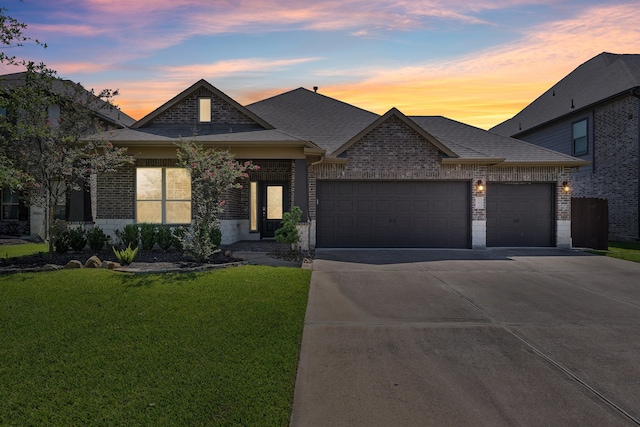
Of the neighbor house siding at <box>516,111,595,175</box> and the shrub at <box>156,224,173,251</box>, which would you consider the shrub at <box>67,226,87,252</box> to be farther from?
the neighbor house siding at <box>516,111,595,175</box>

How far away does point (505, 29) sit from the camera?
Answer: 38.7 ft

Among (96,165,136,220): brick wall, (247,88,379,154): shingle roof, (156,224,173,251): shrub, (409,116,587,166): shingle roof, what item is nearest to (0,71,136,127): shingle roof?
(96,165,136,220): brick wall

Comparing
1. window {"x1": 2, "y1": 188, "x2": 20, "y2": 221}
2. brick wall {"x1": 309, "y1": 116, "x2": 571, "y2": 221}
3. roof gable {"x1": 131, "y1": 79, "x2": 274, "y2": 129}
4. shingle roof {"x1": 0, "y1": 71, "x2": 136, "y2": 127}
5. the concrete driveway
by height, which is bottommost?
the concrete driveway

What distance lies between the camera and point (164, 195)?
13680 mm

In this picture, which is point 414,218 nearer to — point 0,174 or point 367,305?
point 367,305

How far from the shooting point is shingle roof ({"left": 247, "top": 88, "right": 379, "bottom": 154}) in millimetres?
16172

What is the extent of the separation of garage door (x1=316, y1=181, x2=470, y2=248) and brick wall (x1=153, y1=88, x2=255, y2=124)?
4395 mm

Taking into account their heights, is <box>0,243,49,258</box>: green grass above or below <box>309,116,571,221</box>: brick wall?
below

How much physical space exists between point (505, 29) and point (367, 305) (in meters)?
10.1

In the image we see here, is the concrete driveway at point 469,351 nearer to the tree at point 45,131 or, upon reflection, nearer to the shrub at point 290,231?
the shrub at point 290,231

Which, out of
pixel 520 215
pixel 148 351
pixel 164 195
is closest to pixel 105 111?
pixel 164 195

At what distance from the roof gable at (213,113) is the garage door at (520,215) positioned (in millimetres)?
9435

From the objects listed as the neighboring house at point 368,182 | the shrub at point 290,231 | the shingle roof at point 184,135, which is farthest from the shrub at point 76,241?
the shrub at point 290,231

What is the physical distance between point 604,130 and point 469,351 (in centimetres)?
2105
